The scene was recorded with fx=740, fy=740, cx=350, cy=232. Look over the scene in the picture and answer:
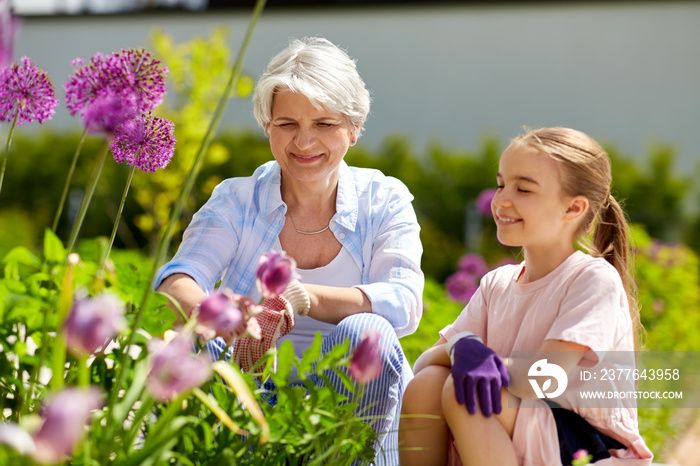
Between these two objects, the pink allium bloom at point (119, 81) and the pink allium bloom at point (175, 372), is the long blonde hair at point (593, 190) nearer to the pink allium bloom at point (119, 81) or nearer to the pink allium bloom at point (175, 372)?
the pink allium bloom at point (119, 81)

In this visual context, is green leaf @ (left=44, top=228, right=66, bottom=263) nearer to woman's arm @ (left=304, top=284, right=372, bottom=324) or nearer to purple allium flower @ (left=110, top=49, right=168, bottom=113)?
purple allium flower @ (left=110, top=49, right=168, bottom=113)

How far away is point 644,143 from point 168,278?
30.5ft

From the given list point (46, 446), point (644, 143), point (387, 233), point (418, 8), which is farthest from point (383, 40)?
point (46, 446)

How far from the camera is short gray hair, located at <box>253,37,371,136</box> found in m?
2.02

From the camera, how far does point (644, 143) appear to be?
995 cm

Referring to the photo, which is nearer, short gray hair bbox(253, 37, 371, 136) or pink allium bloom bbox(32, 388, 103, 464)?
pink allium bloom bbox(32, 388, 103, 464)

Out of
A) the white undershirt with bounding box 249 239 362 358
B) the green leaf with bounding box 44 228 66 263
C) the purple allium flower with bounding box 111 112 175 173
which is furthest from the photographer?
the white undershirt with bounding box 249 239 362 358

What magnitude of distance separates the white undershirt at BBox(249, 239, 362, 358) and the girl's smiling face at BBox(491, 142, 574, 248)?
552mm

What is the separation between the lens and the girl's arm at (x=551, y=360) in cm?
161

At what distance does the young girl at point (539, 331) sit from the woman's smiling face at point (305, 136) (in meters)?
0.51

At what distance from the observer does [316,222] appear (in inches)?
88.7

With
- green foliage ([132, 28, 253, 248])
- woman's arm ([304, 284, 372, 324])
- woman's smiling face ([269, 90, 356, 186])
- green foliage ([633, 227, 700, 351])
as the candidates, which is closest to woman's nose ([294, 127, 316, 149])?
woman's smiling face ([269, 90, 356, 186])

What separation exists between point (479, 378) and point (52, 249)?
2.92 ft

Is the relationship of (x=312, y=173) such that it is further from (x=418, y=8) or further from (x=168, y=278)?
(x=418, y=8)
